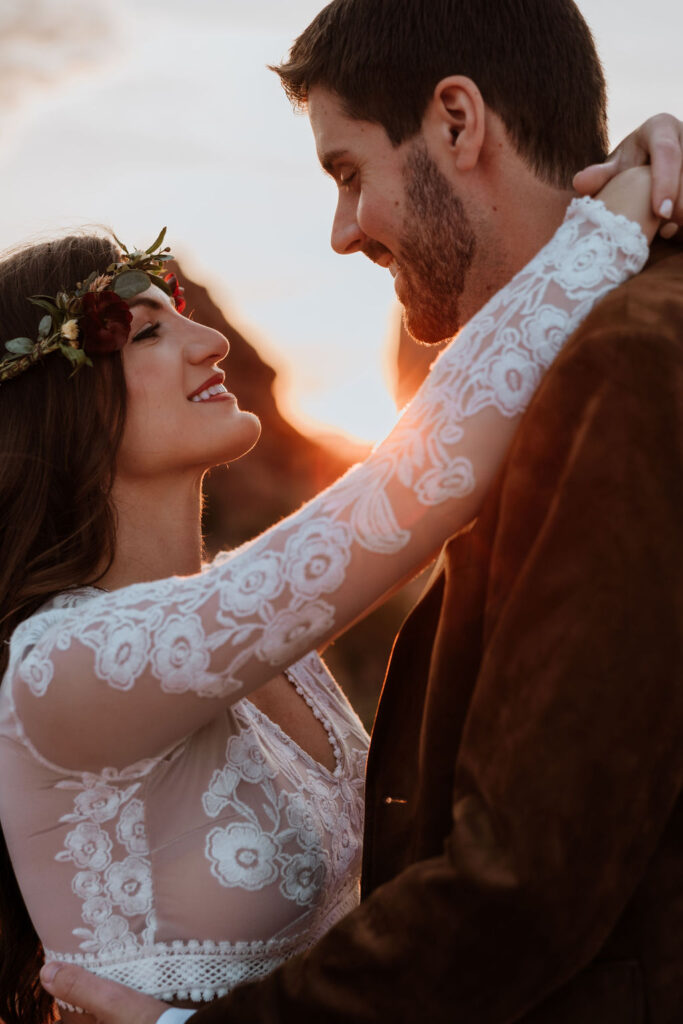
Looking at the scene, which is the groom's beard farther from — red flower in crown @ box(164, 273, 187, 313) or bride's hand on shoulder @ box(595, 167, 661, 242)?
red flower in crown @ box(164, 273, 187, 313)

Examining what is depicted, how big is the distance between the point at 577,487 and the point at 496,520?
316mm

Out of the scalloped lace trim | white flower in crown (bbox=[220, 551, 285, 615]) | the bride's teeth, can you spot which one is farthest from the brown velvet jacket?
the bride's teeth

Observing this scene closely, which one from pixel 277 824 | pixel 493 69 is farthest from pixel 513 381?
pixel 277 824

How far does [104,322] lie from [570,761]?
1.96 meters

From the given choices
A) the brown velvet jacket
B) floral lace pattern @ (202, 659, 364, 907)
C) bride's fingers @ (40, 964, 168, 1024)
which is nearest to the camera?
the brown velvet jacket

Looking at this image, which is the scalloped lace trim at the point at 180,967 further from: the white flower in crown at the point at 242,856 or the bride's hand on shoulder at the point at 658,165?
the bride's hand on shoulder at the point at 658,165

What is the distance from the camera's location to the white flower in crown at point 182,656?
1.71 m

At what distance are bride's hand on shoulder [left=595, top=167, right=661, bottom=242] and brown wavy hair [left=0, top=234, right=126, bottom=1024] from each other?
1549 millimetres

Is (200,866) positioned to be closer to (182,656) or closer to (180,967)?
(180,967)

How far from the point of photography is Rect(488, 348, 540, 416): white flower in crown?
1.68m

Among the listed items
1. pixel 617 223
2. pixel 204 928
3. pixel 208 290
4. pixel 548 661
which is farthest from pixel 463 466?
pixel 208 290

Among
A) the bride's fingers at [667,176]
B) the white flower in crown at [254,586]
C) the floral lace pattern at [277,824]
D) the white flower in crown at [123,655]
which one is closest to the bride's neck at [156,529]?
the floral lace pattern at [277,824]

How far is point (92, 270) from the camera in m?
3.05

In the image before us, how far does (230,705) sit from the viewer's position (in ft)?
6.69
